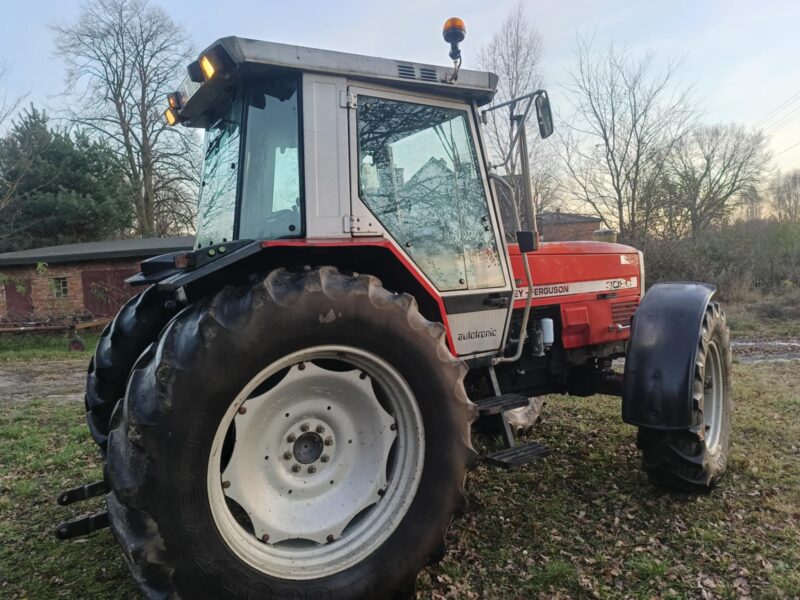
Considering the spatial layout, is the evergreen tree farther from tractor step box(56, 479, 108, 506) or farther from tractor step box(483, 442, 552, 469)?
tractor step box(483, 442, 552, 469)

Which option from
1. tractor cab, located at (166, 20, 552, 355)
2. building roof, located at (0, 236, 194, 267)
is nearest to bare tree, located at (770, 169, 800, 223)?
building roof, located at (0, 236, 194, 267)

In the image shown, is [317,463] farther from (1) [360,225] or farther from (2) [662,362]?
(2) [662,362]

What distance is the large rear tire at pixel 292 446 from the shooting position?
2045mm

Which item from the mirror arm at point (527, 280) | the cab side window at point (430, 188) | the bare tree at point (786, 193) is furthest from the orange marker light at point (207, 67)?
the bare tree at point (786, 193)

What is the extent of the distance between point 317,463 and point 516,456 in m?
1.18

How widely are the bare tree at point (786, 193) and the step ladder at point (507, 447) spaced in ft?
89.0

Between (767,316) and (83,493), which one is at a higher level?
(83,493)

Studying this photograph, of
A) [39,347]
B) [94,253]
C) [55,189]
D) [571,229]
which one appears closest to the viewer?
[39,347]

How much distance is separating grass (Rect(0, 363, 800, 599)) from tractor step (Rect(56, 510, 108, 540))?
1.35ft

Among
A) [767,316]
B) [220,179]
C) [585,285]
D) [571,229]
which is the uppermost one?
[571,229]

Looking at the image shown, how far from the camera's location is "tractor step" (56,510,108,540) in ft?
8.32

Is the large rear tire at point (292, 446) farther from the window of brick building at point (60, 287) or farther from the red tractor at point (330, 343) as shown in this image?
the window of brick building at point (60, 287)

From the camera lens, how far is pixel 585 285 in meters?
4.30

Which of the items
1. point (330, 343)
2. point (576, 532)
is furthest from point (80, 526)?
point (576, 532)
